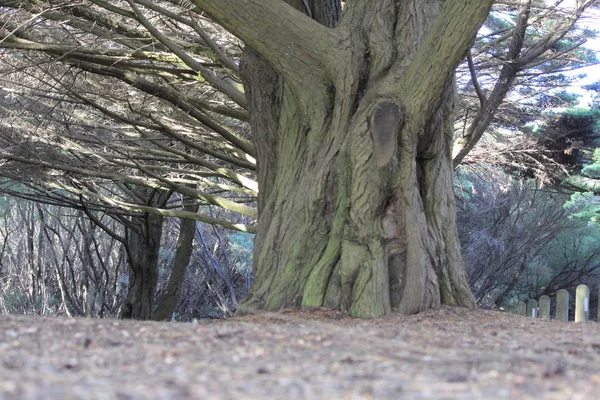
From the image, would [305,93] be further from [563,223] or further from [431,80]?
[563,223]

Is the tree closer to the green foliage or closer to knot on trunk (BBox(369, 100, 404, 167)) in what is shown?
knot on trunk (BBox(369, 100, 404, 167))

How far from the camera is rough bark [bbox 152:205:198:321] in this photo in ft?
46.3

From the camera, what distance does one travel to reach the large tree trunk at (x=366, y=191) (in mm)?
5074

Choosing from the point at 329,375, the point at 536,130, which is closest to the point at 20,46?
the point at 329,375

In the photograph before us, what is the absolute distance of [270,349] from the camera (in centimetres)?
293

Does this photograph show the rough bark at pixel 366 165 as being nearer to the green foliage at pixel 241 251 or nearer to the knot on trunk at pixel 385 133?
the knot on trunk at pixel 385 133

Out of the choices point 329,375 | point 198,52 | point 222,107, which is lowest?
point 329,375

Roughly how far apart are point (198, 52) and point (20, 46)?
6.26ft

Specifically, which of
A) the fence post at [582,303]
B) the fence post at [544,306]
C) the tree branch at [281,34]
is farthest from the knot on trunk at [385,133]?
the fence post at [544,306]

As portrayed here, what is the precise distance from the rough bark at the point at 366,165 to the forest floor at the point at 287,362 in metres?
1.08

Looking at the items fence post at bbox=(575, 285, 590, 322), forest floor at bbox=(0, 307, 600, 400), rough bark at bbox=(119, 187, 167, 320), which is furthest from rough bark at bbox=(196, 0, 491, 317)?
rough bark at bbox=(119, 187, 167, 320)

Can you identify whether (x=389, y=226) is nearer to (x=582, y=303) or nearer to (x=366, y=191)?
(x=366, y=191)

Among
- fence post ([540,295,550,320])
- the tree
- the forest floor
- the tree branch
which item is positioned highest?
the tree

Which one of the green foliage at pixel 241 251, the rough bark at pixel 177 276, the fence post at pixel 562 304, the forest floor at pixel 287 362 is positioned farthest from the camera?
the green foliage at pixel 241 251
